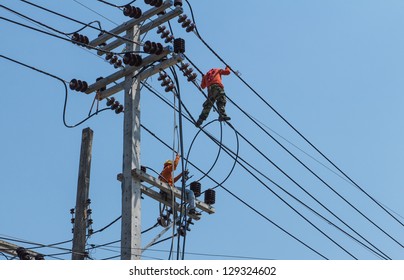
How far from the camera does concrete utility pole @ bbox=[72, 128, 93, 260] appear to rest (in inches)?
687

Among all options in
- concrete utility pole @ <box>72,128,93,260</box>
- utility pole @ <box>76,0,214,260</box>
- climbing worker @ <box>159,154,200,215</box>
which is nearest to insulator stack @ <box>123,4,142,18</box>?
utility pole @ <box>76,0,214,260</box>

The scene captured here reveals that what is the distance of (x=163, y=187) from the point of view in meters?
15.8

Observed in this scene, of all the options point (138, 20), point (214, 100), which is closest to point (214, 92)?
point (214, 100)

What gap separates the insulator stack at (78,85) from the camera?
55.6 feet

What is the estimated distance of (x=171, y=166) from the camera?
55.4 feet

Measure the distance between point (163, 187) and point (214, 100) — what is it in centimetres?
293

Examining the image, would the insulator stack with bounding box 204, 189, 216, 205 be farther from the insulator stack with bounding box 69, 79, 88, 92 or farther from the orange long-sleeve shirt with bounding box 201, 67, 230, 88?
the insulator stack with bounding box 69, 79, 88, 92

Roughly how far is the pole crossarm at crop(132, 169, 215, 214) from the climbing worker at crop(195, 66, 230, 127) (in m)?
1.74

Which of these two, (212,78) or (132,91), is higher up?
(212,78)

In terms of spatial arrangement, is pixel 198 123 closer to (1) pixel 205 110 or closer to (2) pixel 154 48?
(1) pixel 205 110

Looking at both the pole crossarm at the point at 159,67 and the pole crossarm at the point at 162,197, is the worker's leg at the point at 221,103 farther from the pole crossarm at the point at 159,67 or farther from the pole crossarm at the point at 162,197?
the pole crossarm at the point at 162,197
